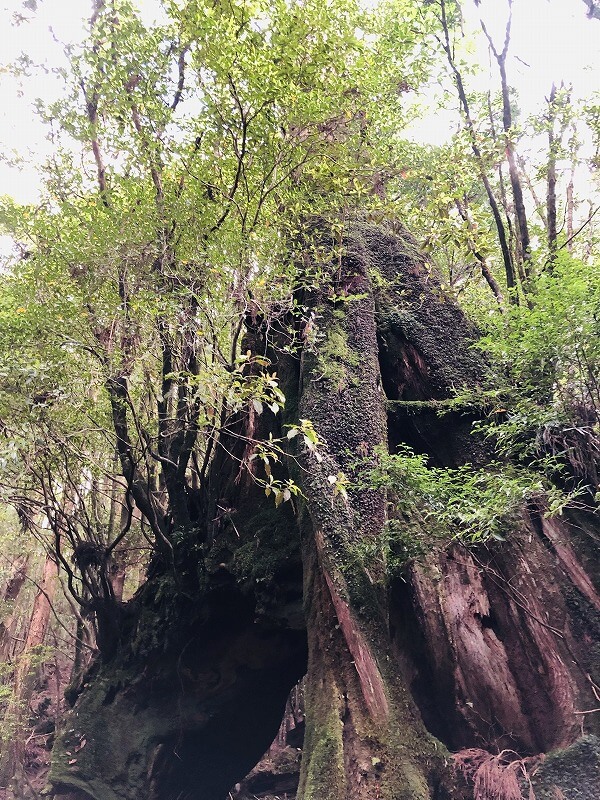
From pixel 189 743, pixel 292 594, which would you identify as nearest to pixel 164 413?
pixel 292 594

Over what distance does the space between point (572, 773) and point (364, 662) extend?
1.41 m

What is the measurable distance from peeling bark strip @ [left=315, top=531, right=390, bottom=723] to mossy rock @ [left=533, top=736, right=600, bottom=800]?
3.37 feet

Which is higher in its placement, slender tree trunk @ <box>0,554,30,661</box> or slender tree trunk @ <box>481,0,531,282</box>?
slender tree trunk @ <box>481,0,531,282</box>

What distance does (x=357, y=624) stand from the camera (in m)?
4.03

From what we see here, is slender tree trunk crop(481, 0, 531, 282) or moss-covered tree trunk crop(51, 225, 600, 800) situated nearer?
moss-covered tree trunk crop(51, 225, 600, 800)

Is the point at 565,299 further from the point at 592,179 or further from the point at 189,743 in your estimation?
the point at 189,743

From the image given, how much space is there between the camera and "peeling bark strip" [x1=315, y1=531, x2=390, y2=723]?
12.3ft

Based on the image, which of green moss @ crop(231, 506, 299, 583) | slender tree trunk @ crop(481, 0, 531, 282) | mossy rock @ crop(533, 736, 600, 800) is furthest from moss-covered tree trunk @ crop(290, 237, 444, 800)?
slender tree trunk @ crop(481, 0, 531, 282)

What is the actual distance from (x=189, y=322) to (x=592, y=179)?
24.3 feet

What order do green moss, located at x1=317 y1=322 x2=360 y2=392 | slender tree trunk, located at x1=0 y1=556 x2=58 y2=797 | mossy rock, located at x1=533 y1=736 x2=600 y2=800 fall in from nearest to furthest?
mossy rock, located at x1=533 y1=736 x2=600 y2=800 < green moss, located at x1=317 y1=322 x2=360 y2=392 < slender tree trunk, located at x1=0 y1=556 x2=58 y2=797

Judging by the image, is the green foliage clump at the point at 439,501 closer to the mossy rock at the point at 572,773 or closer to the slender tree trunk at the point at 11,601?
the mossy rock at the point at 572,773

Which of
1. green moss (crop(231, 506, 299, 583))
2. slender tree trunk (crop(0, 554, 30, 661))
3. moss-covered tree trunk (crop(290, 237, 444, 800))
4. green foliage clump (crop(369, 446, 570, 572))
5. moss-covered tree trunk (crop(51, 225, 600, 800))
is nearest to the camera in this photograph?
moss-covered tree trunk (crop(290, 237, 444, 800))

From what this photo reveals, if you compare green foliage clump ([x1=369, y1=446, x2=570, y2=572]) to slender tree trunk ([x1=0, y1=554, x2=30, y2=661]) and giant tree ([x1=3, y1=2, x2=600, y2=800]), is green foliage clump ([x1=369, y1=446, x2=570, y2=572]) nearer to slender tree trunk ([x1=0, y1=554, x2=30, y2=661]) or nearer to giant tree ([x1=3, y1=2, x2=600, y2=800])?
giant tree ([x1=3, y1=2, x2=600, y2=800])

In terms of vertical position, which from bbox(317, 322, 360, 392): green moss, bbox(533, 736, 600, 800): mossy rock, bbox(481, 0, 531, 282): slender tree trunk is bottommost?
bbox(533, 736, 600, 800): mossy rock
